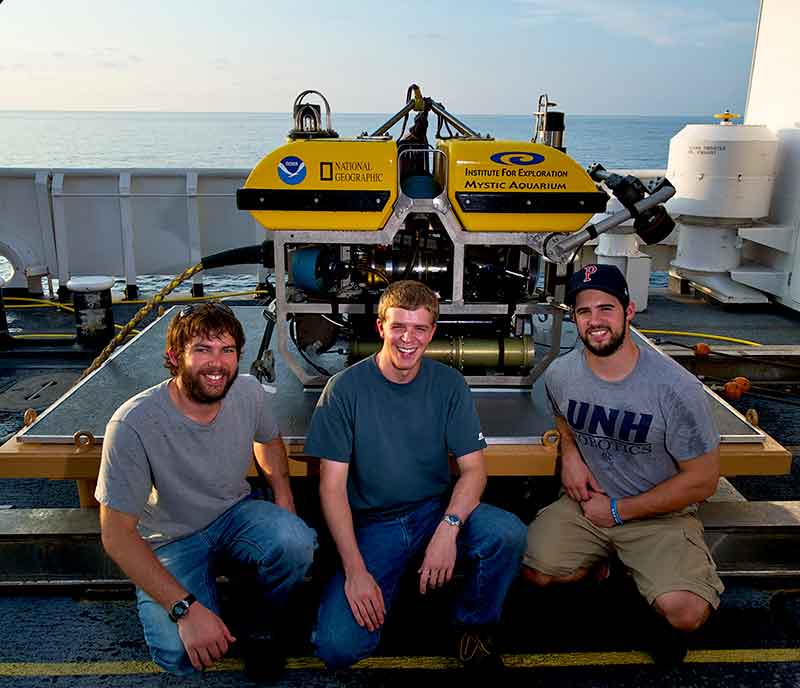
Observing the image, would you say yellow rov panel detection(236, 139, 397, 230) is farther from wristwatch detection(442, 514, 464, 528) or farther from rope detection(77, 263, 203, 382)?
wristwatch detection(442, 514, 464, 528)

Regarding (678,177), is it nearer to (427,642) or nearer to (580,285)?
(580,285)

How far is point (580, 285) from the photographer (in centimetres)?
257

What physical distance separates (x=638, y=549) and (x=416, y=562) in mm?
795

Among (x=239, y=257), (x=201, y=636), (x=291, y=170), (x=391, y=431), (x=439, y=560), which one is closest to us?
(x=201, y=636)

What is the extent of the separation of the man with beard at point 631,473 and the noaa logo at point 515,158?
72 cm

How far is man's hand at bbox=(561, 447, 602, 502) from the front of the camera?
2.69 meters

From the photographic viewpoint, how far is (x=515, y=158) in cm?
312

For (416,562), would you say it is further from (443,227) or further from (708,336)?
(708,336)

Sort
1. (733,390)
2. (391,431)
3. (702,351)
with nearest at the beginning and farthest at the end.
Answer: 1. (391,431)
2. (733,390)
3. (702,351)

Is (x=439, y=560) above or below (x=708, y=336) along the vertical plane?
above

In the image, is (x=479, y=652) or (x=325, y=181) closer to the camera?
(x=479, y=652)

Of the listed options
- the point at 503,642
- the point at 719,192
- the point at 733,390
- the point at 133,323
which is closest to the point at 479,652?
the point at 503,642

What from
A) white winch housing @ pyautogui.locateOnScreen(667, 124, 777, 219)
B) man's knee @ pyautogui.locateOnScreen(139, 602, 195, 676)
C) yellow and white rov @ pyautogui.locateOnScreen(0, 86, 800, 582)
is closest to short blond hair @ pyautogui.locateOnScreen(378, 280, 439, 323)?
yellow and white rov @ pyautogui.locateOnScreen(0, 86, 800, 582)

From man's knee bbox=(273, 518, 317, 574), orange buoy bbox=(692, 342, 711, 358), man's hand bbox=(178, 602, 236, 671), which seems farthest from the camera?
orange buoy bbox=(692, 342, 711, 358)
